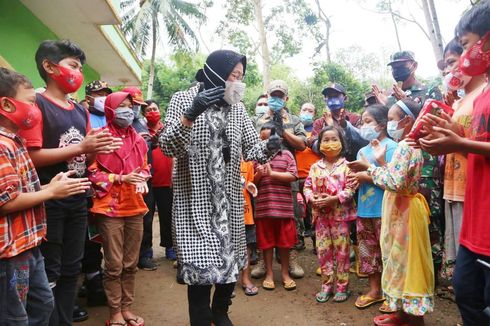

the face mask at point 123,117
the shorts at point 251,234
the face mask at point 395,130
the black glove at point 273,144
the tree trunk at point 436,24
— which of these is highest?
the tree trunk at point 436,24

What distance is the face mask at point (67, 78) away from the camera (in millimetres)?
2592

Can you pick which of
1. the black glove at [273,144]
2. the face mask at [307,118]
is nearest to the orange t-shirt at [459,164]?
the black glove at [273,144]

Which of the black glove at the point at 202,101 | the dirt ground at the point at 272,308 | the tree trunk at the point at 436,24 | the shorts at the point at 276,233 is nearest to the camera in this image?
the black glove at the point at 202,101

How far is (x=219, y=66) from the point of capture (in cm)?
283

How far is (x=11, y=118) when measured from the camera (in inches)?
80.3

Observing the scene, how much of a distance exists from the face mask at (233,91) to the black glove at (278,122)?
1.72m

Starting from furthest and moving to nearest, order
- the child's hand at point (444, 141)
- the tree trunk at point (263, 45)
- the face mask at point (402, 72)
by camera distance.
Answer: the tree trunk at point (263, 45), the face mask at point (402, 72), the child's hand at point (444, 141)

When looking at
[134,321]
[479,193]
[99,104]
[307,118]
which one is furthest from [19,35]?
[479,193]

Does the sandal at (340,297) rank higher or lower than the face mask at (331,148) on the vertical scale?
lower

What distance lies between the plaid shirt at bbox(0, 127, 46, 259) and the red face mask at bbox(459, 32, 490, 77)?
233cm

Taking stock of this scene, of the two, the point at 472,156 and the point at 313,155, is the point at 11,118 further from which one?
the point at 313,155

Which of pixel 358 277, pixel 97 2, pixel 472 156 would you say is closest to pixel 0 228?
pixel 472 156

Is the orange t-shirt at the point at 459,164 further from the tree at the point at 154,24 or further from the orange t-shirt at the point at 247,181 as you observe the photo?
the tree at the point at 154,24

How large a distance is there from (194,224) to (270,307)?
1.45 m
